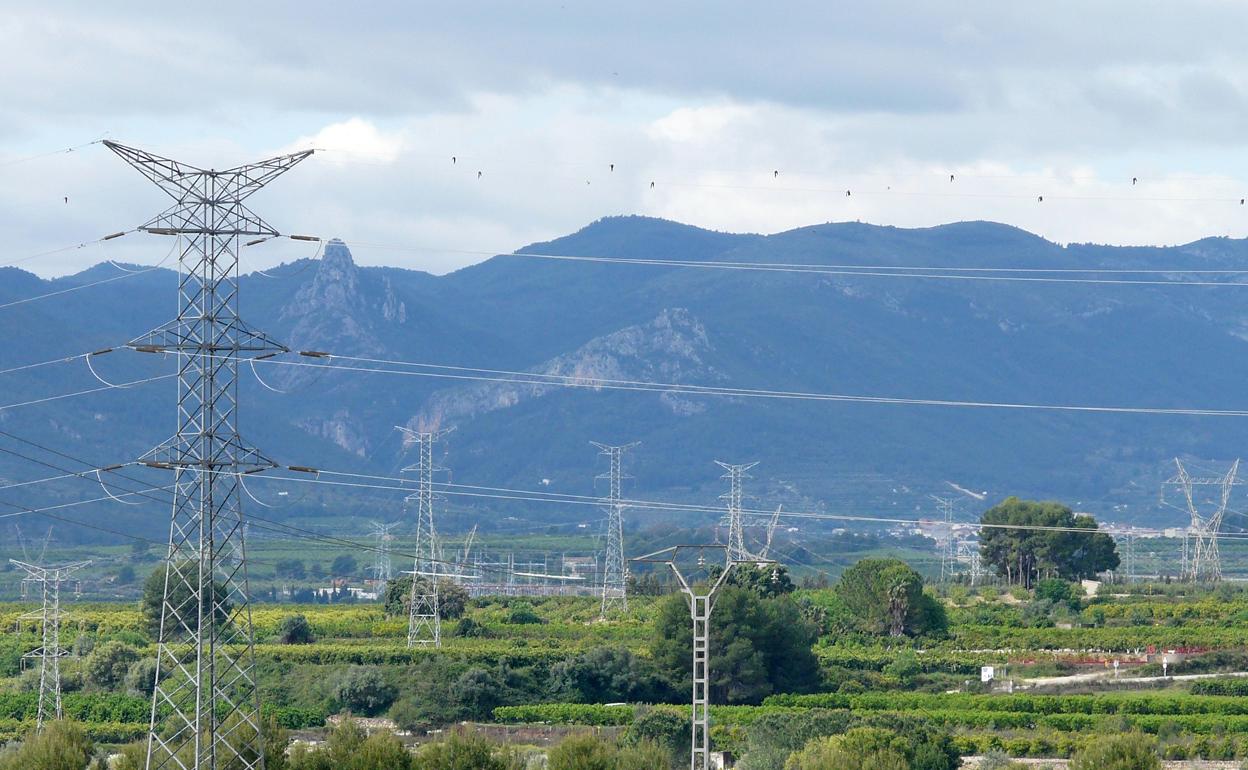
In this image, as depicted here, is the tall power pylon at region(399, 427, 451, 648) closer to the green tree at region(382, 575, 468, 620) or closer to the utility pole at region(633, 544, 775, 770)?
the green tree at region(382, 575, 468, 620)

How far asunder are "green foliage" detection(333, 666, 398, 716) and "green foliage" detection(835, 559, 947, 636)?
2715 cm

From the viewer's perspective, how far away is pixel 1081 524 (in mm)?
121250

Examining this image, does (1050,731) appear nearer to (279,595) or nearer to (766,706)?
(766,706)

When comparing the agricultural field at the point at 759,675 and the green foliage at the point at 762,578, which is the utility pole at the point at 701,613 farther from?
the agricultural field at the point at 759,675

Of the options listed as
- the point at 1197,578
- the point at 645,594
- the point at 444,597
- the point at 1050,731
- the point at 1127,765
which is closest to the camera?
the point at 1127,765

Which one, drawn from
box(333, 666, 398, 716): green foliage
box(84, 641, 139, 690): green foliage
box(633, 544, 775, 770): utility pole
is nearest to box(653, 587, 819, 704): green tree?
box(633, 544, 775, 770): utility pole

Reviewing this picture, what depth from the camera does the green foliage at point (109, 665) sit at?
74.8 metres

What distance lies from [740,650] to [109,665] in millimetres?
23108

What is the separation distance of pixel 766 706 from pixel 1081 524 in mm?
58038

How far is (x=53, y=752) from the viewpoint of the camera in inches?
1850

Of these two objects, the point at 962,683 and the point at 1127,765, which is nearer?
the point at 1127,765

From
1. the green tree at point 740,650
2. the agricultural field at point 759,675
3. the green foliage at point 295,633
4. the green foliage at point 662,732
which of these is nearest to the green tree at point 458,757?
the agricultural field at point 759,675

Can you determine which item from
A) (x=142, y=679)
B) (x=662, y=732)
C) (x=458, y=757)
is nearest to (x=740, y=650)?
(x=662, y=732)

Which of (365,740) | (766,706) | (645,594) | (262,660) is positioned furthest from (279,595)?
(365,740)
